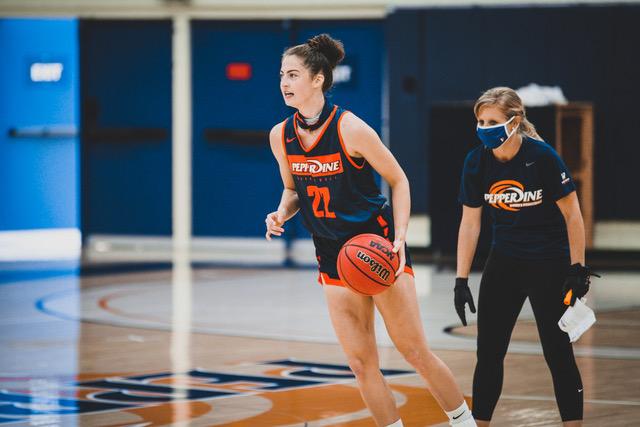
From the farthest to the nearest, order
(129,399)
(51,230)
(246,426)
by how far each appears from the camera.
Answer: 1. (51,230)
2. (129,399)
3. (246,426)

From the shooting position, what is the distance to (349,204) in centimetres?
470

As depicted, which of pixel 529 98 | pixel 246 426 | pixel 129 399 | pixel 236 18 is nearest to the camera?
pixel 246 426

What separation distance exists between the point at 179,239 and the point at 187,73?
7.53 ft

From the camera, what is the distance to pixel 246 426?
18.8 ft

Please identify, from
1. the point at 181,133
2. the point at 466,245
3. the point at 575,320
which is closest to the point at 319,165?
the point at 466,245

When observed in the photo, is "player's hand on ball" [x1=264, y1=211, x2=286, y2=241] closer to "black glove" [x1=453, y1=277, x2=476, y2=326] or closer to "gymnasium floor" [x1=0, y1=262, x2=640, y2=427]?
"black glove" [x1=453, y1=277, x2=476, y2=326]

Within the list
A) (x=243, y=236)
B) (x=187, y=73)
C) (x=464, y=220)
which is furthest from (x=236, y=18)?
(x=464, y=220)

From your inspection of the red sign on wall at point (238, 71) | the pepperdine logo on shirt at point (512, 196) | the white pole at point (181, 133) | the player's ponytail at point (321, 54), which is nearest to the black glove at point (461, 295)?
the pepperdine logo on shirt at point (512, 196)

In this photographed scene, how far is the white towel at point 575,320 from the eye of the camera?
191 inches

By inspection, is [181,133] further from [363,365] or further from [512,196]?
[363,365]

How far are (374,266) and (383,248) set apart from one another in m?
0.11

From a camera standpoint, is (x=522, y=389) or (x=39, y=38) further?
(x=39, y=38)

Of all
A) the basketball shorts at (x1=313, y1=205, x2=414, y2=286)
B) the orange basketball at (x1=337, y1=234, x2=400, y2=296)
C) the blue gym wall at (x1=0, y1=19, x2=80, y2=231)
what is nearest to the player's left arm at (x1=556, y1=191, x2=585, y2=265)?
the basketball shorts at (x1=313, y1=205, x2=414, y2=286)

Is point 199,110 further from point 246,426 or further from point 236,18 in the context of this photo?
point 246,426
